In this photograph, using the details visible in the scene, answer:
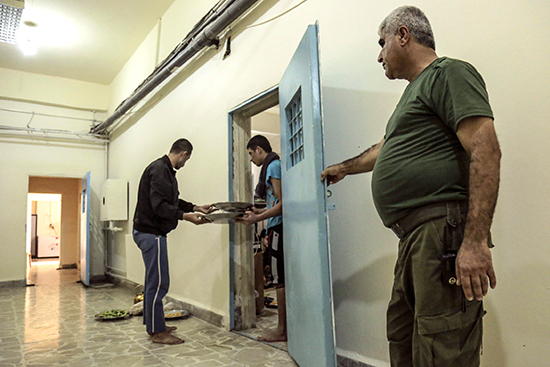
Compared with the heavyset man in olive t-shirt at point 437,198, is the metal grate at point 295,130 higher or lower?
higher

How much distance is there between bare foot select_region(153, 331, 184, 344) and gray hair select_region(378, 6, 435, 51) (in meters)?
2.64

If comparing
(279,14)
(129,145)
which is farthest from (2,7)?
(279,14)

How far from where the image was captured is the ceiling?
16.2 ft

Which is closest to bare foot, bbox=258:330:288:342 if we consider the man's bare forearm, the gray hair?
the man's bare forearm

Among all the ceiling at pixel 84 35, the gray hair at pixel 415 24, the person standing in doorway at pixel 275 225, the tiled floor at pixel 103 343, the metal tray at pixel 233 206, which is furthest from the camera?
the ceiling at pixel 84 35

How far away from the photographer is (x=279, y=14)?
287 centimetres

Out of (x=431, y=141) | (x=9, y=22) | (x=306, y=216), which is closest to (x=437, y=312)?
(x=431, y=141)

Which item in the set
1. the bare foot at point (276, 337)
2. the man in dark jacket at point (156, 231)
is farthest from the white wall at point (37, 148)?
the bare foot at point (276, 337)

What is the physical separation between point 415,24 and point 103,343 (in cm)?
310

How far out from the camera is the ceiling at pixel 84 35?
4.93 meters

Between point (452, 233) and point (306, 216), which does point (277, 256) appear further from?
point (452, 233)

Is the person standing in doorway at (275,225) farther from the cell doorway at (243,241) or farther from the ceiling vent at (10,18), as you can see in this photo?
the ceiling vent at (10,18)

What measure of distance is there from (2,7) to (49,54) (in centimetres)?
199

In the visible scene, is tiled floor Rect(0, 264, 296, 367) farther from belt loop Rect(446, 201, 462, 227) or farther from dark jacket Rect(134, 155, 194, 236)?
belt loop Rect(446, 201, 462, 227)
